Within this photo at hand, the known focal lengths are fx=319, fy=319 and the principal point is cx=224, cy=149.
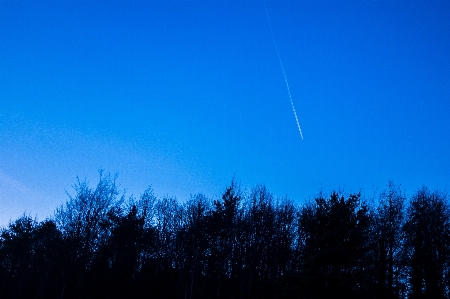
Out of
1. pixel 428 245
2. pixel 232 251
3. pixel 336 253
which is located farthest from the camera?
pixel 232 251

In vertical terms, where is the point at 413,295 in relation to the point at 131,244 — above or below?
below

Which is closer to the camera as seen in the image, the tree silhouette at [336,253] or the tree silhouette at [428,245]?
the tree silhouette at [336,253]

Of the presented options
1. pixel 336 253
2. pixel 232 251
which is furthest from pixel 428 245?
pixel 232 251

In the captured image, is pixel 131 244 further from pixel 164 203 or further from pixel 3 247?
pixel 3 247

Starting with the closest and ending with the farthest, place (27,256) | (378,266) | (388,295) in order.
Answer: (388,295) < (378,266) < (27,256)

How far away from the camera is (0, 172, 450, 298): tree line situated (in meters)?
23.2

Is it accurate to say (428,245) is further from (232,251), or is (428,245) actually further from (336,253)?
(232,251)

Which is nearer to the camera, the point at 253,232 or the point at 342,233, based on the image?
the point at 342,233

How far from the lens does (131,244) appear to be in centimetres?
3703

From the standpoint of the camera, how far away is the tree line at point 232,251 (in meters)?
23.2

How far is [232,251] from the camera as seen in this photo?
40031 mm

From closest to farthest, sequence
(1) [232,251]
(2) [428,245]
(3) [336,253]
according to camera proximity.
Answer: (3) [336,253] < (2) [428,245] < (1) [232,251]

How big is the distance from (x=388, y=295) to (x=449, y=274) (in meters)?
5.98

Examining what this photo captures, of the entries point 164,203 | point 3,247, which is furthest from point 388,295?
point 3,247
